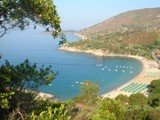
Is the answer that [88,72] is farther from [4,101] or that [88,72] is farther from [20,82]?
[4,101]

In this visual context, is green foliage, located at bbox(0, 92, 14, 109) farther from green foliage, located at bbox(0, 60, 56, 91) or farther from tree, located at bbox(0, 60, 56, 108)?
green foliage, located at bbox(0, 60, 56, 91)

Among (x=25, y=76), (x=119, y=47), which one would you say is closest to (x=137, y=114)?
(x=25, y=76)

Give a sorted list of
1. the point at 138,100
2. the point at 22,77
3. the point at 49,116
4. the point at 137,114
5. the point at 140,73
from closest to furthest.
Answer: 1. the point at 49,116
2. the point at 22,77
3. the point at 137,114
4. the point at 138,100
5. the point at 140,73

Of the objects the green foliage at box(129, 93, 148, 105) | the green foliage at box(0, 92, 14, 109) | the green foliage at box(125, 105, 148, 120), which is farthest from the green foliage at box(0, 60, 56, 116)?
the green foliage at box(129, 93, 148, 105)

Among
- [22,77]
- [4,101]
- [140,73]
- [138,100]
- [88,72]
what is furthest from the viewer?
[88,72]

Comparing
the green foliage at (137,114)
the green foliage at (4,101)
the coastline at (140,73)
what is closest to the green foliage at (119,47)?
the coastline at (140,73)

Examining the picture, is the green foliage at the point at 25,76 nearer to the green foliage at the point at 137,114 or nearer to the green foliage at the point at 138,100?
the green foliage at the point at 137,114

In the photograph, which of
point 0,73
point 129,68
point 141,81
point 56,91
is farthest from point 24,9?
point 129,68

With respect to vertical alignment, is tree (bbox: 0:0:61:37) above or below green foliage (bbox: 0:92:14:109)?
above

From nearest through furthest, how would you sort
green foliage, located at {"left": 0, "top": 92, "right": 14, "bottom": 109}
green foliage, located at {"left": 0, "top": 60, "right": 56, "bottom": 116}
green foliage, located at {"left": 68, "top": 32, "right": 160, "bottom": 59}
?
green foliage, located at {"left": 0, "top": 92, "right": 14, "bottom": 109}, green foliage, located at {"left": 0, "top": 60, "right": 56, "bottom": 116}, green foliage, located at {"left": 68, "top": 32, "right": 160, "bottom": 59}
